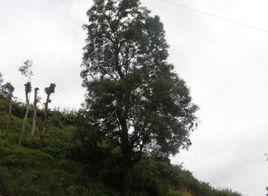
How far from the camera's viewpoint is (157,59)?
2278 cm

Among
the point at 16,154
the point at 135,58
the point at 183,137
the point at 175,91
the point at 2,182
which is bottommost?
the point at 2,182

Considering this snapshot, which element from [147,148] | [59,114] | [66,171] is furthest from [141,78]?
[59,114]

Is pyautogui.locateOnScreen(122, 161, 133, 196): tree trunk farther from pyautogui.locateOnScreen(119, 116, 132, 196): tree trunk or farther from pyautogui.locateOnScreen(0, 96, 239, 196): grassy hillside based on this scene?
pyautogui.locateOnScreen(0, 96, 239, 196): grassy hillside

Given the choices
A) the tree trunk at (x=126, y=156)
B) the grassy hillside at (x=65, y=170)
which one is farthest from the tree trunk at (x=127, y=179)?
the grassy hillside at (x=65, y=170)

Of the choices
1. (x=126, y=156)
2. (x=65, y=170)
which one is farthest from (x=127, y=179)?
(x=65, y=170)

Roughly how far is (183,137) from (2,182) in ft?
25.1

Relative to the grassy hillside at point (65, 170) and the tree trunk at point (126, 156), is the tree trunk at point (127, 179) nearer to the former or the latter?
the tree trunk at point (126, 156)

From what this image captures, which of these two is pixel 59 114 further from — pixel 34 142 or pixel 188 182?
pixel 188 182

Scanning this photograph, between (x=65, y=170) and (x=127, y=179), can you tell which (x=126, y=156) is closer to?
(x=127, y=179)

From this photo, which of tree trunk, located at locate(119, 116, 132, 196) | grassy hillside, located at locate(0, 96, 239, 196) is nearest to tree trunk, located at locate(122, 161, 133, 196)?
tree trunk, located at locate(119, 116, 132, 196)

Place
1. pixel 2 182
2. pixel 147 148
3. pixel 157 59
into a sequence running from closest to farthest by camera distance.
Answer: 1. pixel 2 182
2. pixel 147 148
3. pixel 157 59

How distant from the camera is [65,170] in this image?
2161 centimetres

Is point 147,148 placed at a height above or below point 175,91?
below

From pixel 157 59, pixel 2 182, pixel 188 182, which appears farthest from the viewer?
pixel 188 182
